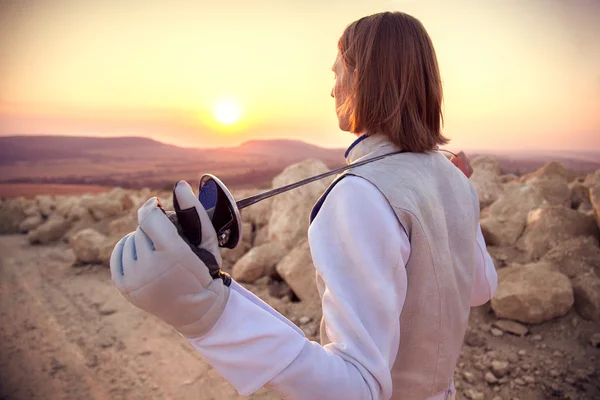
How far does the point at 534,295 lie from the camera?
303 centimetres

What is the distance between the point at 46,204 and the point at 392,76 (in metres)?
11.0

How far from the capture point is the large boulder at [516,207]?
4.02 metres

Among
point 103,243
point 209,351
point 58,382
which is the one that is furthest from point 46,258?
point 209,351

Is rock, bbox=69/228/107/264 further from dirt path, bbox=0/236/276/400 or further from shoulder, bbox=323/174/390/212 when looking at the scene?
shoulder, bbox=323/174/390/212

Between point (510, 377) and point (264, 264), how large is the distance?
277cm

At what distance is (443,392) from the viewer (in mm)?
1178

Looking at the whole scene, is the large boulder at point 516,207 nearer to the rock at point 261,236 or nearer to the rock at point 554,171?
the rock at point 554,171

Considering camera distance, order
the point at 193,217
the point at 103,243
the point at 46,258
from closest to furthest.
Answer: the point at 193,217, the point at 103,243, the point at 46,258

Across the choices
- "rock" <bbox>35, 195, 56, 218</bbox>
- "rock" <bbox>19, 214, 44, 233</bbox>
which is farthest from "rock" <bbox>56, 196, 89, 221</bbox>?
"rock" <bbox>19, 214, 44, 233</bbox>

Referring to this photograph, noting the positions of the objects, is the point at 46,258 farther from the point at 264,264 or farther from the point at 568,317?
the point at 568,317

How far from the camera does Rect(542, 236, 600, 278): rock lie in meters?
3.33

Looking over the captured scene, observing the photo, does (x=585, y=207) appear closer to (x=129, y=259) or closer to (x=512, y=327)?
(x=512, y=327)

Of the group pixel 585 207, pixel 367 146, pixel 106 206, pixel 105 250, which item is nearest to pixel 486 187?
pixel 585 207

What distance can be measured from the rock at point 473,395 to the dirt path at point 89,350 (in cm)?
142
